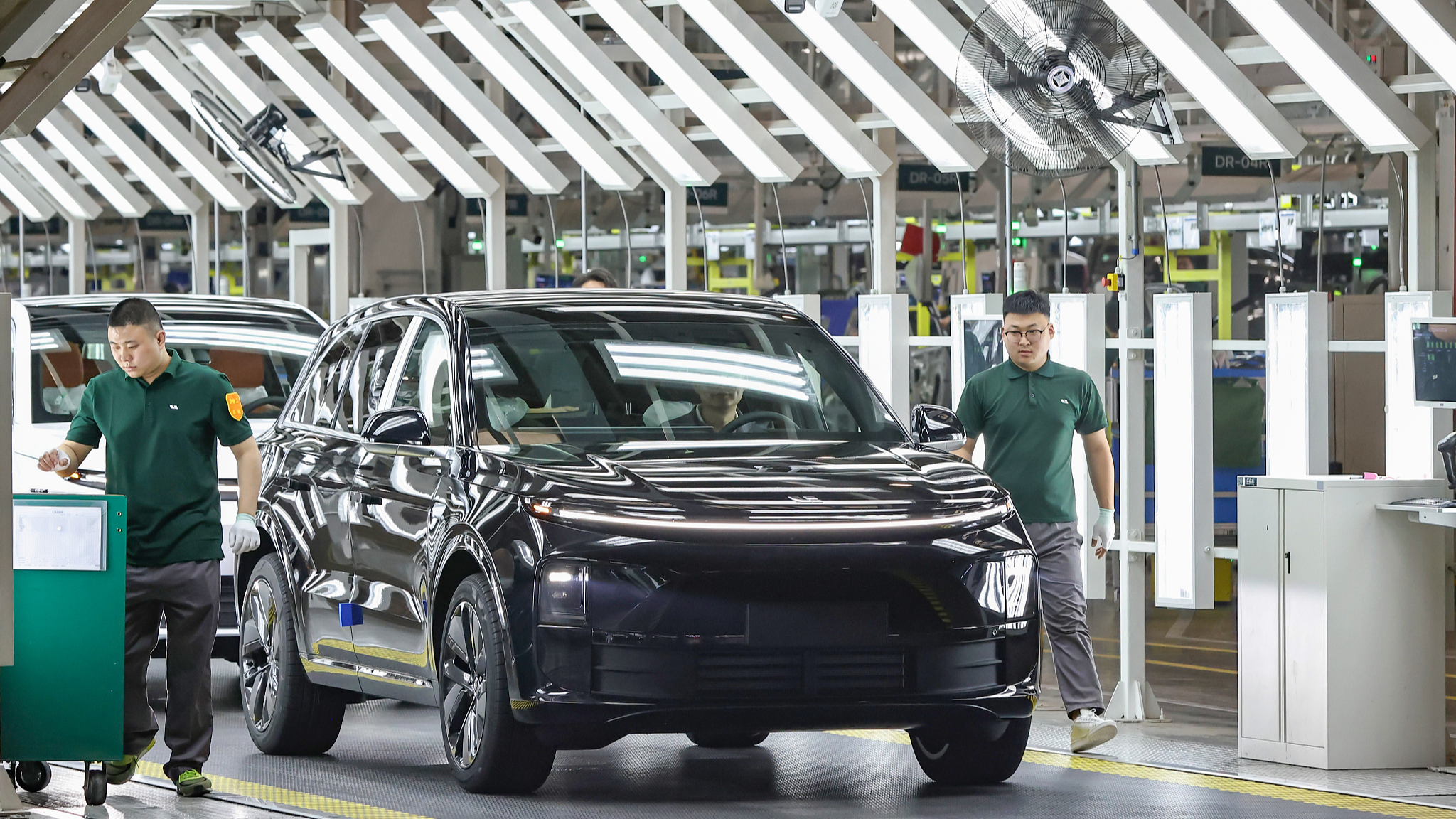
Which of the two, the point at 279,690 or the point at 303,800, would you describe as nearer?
the point at 303,800

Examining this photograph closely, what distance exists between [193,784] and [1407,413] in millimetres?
4825

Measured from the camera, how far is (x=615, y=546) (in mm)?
6379

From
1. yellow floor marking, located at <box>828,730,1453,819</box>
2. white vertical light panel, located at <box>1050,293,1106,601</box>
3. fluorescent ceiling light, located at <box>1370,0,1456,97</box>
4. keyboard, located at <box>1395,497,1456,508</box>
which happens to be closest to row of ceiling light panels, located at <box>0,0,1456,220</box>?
fluorescent ceiling light, located at <box>1370,0,1456,97</box>

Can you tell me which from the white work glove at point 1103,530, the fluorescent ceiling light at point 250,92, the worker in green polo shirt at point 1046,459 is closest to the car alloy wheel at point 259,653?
the worker in green polo shirt at point 1046,459

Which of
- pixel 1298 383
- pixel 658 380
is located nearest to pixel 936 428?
pixel 658 380

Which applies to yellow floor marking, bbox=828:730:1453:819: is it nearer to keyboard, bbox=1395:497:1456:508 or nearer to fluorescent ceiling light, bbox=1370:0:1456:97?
keyboard, bbox=1395:497:1456:508

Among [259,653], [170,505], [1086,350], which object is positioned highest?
[1086,350]

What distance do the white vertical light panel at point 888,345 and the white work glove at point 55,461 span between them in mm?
4482

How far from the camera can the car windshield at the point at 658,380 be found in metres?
7.28

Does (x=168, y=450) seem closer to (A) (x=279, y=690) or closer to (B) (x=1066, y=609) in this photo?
(A) (x=279, y=690)

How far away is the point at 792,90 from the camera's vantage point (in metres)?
11.3

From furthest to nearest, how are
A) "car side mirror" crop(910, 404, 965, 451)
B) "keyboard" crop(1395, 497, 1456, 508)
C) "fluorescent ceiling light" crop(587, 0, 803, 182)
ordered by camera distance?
1. "fluorescent ceiling light" crop(587, 0, 803, 182)
2. "keyboard" crop(1395, 497, 1456, 508)
3. "car side mirror" crop(910, 404, 965, 451)

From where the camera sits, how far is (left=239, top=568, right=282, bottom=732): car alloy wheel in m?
8.36

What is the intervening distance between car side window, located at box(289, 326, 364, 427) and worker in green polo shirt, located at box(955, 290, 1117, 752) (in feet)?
7.89
